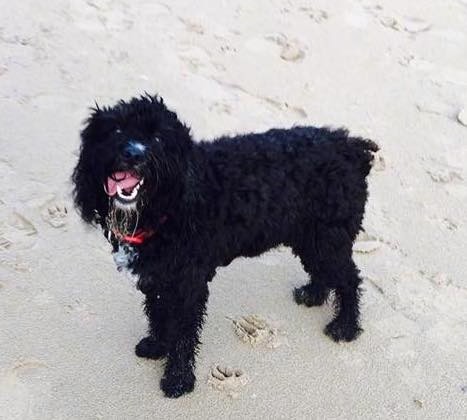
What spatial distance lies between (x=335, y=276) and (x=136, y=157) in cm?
163

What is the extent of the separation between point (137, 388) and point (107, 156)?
143 centimetres

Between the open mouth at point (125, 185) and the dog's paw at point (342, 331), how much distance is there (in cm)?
166

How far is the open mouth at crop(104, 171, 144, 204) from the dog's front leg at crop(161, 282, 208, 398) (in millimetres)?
772

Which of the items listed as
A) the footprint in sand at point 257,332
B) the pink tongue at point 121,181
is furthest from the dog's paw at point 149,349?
the pink tongue at point 121,181

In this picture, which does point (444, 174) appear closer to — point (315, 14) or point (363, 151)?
point (363, 151)

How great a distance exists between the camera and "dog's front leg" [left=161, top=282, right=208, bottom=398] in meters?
3.61

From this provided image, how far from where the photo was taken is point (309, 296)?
4.31 meters

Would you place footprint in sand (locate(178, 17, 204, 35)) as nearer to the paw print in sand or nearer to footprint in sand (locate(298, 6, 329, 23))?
footprint in sand (locate(298, 6, 329, 23))

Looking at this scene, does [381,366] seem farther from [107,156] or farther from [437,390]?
[107,156]

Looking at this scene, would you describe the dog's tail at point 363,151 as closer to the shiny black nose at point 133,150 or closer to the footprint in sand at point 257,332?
the footprint in sand at point 257,332

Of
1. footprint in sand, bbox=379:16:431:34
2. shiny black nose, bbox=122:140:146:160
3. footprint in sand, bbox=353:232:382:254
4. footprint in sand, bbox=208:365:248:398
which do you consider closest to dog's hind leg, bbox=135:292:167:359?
footprint in sand, bbox=208:365:248:398

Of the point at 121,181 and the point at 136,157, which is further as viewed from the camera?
the point at 121,181

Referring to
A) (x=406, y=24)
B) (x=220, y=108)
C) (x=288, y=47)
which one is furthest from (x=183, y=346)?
(x=406, y=24)

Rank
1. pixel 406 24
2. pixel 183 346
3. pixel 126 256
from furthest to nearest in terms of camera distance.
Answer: pixel 406 24 → pixel 183 346 → pixel 126 256
